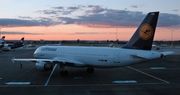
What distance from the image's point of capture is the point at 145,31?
23484 millimetres

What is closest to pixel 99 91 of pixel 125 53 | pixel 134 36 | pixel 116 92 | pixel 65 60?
pixel 116 92

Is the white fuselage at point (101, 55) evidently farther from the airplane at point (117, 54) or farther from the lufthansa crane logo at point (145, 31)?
the lufthansa crane logo at point (145, 31)

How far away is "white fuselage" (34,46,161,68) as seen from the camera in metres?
23.2

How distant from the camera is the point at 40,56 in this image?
3127cm

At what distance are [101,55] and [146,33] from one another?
18.6 ft

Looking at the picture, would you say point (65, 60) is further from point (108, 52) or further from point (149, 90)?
point (149, 90)

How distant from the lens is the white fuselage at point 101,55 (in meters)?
23.2

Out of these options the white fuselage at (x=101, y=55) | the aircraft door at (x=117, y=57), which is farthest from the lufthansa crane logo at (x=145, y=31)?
the aircraft door at (x=117, y=57)

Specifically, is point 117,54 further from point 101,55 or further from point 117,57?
point 101,55

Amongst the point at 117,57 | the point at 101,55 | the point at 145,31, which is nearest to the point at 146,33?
the point at 145,31

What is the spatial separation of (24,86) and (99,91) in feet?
23.7

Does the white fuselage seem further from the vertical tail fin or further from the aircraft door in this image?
the vertical tail fin

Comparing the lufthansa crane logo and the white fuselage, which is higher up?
the lufthansa crane logo

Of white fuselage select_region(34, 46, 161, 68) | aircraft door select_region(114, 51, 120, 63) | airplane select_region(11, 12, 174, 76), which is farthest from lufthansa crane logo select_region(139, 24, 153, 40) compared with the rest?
aircraft door select_region(114, 51, 120, 63)
